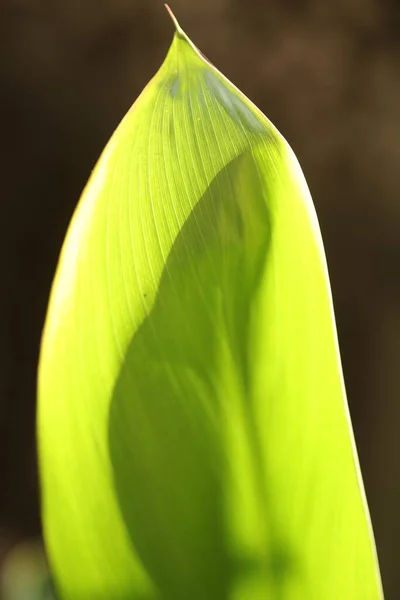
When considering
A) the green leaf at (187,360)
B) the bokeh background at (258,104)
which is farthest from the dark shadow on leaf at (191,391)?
the bokeh background at (258,104)

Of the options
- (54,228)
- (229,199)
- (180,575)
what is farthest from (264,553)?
(54,228)

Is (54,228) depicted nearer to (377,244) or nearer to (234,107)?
(377,244)

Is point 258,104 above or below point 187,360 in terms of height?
above

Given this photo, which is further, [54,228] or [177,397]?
[54,228]

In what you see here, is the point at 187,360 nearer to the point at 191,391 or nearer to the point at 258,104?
the point at 191,391

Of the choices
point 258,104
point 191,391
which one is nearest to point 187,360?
point 191,391
